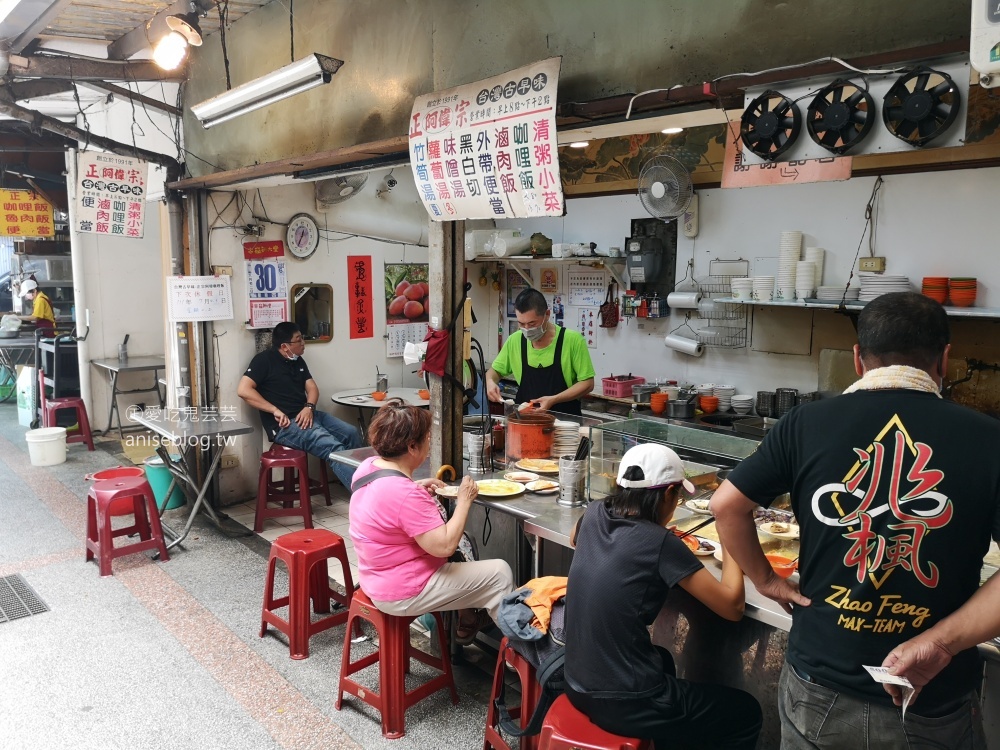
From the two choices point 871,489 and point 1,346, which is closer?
point 871,489

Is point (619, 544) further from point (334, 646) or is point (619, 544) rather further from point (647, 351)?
point (647, 351)

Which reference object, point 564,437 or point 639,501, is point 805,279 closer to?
point 564,437

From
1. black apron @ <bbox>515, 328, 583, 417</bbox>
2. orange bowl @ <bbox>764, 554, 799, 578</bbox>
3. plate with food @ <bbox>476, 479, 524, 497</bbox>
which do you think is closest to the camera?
orange bowl @ <bbox>764, 554, 799, 578</bbox>

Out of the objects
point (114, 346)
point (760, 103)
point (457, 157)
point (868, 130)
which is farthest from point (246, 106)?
point (114, 346)

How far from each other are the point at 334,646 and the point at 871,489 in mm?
3352

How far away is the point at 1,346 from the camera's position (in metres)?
10.9

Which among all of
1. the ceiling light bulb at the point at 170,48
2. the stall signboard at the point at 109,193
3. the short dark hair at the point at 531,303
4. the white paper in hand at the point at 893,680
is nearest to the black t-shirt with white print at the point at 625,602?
the white paper in hand at the point at 893,680

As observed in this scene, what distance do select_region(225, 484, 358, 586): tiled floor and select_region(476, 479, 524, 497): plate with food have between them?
7.46ft

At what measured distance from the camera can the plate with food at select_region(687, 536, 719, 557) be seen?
2.96 metres

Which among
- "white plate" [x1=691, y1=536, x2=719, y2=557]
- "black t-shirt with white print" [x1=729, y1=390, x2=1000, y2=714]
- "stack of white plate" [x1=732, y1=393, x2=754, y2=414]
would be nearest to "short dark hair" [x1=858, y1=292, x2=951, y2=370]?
"black t-shirt with white print" [x1=729, y1=390, x2=1000, y2=714]

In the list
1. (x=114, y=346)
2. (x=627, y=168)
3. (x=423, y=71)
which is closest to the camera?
(x=423, y=71)

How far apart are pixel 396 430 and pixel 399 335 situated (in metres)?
4.70

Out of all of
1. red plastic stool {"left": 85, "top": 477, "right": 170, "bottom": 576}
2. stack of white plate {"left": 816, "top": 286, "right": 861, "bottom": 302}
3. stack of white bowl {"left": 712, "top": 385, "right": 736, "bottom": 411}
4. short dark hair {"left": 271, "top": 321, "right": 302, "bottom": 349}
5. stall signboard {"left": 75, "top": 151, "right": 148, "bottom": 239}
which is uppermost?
stall signboard {"left": 75, "top": 151, "right": 148, "bottom": 239}

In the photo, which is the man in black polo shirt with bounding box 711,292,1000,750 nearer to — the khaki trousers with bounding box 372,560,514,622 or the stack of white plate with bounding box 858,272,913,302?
the khaki trousers with bounding box 372,560,514,622
